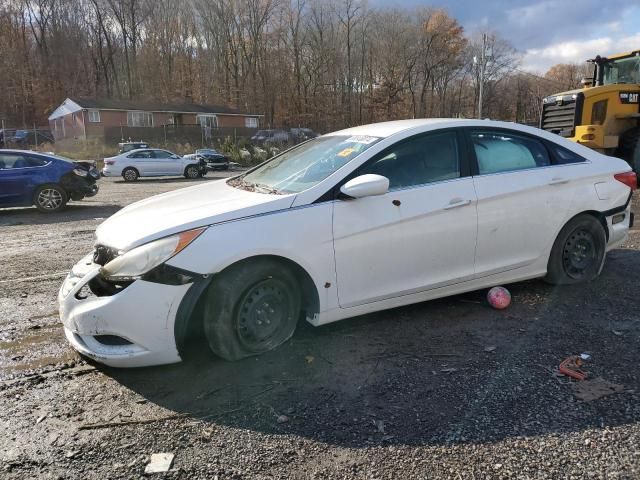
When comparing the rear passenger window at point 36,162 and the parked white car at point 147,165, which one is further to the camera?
the parked white car at point 147,165

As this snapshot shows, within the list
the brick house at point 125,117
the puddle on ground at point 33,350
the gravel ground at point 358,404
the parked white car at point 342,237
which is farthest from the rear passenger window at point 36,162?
the brick house at point 125,117

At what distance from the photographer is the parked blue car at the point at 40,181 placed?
10.9 metres

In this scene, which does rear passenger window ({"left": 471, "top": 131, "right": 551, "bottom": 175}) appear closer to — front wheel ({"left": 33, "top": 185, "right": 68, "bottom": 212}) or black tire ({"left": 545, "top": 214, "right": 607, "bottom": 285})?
black tire ({"left": 545, "top": 214, "right": 607, "bottom": 285})

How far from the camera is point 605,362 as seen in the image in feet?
10.9

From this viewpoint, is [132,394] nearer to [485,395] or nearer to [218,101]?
[485,395]

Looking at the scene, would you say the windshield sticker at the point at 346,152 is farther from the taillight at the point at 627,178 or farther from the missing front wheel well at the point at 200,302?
the taillight at the point at 627,178

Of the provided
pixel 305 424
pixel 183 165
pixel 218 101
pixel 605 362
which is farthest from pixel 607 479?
pixel 218 101

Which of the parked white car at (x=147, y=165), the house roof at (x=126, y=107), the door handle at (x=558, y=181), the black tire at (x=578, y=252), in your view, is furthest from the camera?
the house roof at (x=126, y=107)

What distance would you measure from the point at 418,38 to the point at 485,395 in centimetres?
7002

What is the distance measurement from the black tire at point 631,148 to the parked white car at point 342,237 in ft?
25.0

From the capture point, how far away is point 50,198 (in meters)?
11.2

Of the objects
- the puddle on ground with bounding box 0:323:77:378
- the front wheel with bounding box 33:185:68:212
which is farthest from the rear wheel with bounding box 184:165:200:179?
the puddle on ground with bounding box 0:323:77:378

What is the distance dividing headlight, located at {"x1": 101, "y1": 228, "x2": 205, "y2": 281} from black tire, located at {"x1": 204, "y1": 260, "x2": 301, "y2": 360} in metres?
0.33

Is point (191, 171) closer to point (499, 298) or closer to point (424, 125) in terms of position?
point (424, 125)
